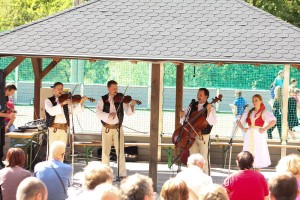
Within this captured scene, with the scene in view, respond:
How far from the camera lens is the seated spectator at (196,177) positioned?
396 inches

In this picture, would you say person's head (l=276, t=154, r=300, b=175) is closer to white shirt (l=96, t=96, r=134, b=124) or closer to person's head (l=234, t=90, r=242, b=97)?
white shirt (l=96, t=96, r=134, b=124)

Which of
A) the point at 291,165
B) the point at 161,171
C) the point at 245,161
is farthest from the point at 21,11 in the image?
the point at 291,165

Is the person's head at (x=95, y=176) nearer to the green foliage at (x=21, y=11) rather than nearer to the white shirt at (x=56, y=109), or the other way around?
the white shirt at (x=56, y=109)

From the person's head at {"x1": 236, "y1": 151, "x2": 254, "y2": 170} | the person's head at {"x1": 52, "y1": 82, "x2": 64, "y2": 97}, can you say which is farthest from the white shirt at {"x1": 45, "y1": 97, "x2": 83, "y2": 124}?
the person's head at {"x1": 236, "y1": 151, "x2": 254, "y2": 170}

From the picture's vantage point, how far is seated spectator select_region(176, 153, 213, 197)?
396 inches

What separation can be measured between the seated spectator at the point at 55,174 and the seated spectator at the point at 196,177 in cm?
135

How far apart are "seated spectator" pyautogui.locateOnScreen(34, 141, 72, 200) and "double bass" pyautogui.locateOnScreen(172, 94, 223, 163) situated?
4.69 m

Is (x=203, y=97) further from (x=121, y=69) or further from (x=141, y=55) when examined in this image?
(x=121, y=69)

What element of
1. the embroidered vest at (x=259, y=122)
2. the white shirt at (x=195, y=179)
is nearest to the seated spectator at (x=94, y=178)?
the white shirt at (x=195, y=179)

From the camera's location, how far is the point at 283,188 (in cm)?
758

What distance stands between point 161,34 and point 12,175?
520 cm

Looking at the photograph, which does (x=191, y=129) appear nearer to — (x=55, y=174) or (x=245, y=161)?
(x=245, y=161)

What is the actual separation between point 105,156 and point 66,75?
5.94m

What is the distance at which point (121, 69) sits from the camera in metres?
21.2
